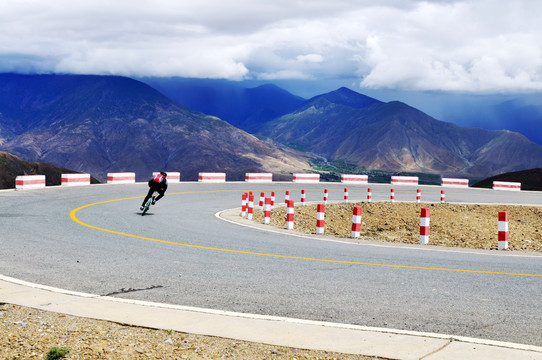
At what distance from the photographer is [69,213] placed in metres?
21.9

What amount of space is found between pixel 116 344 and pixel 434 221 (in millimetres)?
28200

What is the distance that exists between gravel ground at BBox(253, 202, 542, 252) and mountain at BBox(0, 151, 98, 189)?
12329 cm

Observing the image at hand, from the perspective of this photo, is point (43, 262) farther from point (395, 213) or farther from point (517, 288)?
point (395, 213)

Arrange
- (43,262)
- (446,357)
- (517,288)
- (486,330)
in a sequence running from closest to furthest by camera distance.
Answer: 1. (446,357)
2. (486,330)
3. (517,288)
4. (43,262)

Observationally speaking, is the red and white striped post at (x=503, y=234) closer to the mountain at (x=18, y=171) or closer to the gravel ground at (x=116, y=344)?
the gravel ground at (x=116, y=344)

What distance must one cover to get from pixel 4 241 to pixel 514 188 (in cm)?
4531

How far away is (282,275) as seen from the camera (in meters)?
10.5

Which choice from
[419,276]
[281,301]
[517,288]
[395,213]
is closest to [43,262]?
[281,301]

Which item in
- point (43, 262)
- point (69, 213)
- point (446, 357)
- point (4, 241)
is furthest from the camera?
point (69, 213)

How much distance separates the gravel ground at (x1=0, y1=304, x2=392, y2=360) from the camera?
6176 millimetres

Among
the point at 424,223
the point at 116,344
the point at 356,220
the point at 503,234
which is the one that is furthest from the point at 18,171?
the point at 116,344

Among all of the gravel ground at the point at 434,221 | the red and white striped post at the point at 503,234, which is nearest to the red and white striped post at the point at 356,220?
the red and white striped post at the point at 503,234

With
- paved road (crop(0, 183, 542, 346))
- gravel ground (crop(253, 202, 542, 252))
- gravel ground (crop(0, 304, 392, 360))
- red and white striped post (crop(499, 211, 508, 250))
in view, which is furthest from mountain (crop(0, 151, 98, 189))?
gravel ground (crop(0, 304, 392, 360))

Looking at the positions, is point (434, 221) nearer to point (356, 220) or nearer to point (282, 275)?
point (356, 220)
